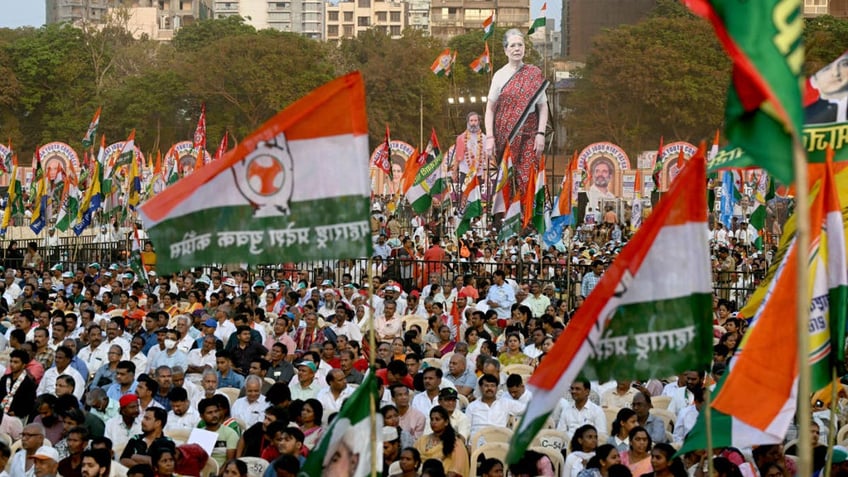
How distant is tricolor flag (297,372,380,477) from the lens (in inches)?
248

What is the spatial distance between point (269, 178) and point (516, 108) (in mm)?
37855

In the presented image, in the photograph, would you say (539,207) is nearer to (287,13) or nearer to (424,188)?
(424,188)

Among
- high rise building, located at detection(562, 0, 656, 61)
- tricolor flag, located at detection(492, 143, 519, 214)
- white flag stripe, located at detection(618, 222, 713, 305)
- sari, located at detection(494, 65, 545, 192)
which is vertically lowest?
white flag stripe, located at detection(618, 222, 713, 305)

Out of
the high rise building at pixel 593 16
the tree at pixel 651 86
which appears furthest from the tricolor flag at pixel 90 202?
the high rise building at pixel 593 16

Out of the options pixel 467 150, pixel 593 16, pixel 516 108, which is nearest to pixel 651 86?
pixel 516 108

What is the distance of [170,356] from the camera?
13695 millimetres

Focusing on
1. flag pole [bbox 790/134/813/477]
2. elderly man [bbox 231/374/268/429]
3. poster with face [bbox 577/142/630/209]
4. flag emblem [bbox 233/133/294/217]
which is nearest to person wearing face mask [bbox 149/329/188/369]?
elderly man [bbox 231/374/268/429]

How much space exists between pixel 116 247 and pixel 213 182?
25.2 meters

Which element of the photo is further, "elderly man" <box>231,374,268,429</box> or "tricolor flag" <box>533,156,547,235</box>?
"tricolor flag" <box>533,156,547,235</box>

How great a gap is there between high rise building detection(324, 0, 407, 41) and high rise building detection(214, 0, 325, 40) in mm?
4503

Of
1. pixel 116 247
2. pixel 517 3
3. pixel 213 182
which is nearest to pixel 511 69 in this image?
pixel 116 247

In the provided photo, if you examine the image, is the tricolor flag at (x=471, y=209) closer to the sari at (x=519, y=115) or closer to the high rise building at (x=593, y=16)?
the sari at (x=519, y=115)

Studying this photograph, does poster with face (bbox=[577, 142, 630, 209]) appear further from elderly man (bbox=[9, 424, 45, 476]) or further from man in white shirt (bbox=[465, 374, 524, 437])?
elderly man (bbox=[9, 424, 45, 476])

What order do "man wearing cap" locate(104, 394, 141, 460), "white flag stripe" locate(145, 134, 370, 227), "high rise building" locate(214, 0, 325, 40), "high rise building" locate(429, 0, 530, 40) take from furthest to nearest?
"high rise building" locate(214, 0, 325, 40)
"high rise building" locate(429, 0, 530, 40)
"man wearing cap" locate(104, 394, 141, 460)
"white flag stripe" locate(145, 134, 370, 227)
